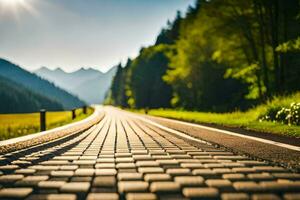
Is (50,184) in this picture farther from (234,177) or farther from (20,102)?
(20,102)

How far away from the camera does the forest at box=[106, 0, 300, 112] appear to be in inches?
927

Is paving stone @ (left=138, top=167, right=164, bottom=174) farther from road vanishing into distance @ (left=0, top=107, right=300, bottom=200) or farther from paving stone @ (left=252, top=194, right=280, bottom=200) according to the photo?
paving stone @ (left=252, top=194, right=280, bottom=200)

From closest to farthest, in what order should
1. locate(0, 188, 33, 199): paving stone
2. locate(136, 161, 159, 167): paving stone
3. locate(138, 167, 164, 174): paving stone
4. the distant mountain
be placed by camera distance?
locate(0, 188, 33, 199): paving stone, locate(138, 167, 164, 174): paving stone, locate(136, 161, 159, 167): paving stone, the distant mountain

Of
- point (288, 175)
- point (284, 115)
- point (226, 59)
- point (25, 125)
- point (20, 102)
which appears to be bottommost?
point (25, 125)

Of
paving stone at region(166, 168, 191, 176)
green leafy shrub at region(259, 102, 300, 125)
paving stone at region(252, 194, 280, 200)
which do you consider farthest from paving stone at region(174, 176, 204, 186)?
green leafy shrub at region(259, 102, 300, 125)

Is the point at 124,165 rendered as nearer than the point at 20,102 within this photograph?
Yes

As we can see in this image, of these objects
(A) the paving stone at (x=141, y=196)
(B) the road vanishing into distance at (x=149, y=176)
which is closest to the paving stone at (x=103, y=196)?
(B) the road vanishing into distance at (x=149, y=176)

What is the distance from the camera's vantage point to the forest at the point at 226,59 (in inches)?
927

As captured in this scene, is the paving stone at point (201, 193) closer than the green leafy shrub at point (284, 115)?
Yes

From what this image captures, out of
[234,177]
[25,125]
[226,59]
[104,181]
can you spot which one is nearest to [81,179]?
[104,181]

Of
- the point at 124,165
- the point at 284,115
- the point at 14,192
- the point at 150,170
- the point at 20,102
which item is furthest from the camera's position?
the point at 20,102

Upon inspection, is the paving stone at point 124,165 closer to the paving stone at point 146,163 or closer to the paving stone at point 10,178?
the paving stone at point 146,163

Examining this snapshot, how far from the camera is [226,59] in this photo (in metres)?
27.5

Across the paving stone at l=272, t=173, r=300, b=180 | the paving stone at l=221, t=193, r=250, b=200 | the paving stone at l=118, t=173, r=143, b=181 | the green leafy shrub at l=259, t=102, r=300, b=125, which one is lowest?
the paving stone at l=272, t=173, r=300, b=180
